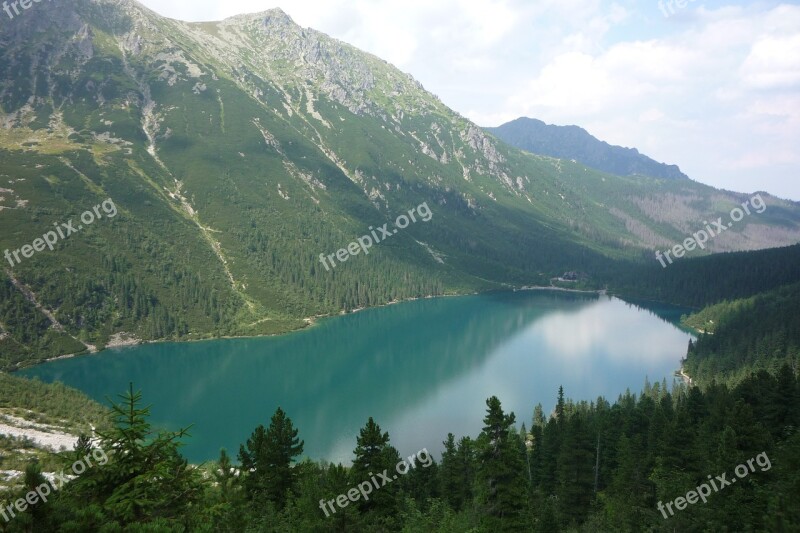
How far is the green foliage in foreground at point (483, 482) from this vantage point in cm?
1245

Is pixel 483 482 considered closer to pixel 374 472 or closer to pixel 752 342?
pixel 374 472

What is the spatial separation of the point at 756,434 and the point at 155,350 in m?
139

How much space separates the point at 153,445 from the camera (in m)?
12.9

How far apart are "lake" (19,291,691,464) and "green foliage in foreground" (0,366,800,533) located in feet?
114

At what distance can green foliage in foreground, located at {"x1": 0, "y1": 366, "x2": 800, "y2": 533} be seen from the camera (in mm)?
12445

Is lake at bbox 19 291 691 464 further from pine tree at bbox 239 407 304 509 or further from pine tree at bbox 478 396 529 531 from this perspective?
pine tree at bbox 478 396 529 531

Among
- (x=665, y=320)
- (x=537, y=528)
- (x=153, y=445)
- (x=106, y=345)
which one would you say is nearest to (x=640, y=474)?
(x=537, y=528)

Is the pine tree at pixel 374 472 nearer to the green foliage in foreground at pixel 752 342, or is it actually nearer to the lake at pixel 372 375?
the lake at pixel 372 375

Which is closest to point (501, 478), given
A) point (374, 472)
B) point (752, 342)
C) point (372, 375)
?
point (374, 472)

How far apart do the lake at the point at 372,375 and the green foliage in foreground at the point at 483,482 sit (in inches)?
1363

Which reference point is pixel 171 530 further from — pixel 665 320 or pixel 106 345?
pixel 665 320

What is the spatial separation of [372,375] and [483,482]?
330 feet

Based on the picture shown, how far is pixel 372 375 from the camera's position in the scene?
123 m

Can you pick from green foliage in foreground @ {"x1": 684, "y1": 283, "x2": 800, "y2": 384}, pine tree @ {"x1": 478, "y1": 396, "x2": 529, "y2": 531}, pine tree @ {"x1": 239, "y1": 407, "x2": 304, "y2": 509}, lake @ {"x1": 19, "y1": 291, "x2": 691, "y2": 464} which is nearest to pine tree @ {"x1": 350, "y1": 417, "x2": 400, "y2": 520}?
pine tree @ {"x1": 478, "y1": 396, "x2": 529, "y2": 531}
